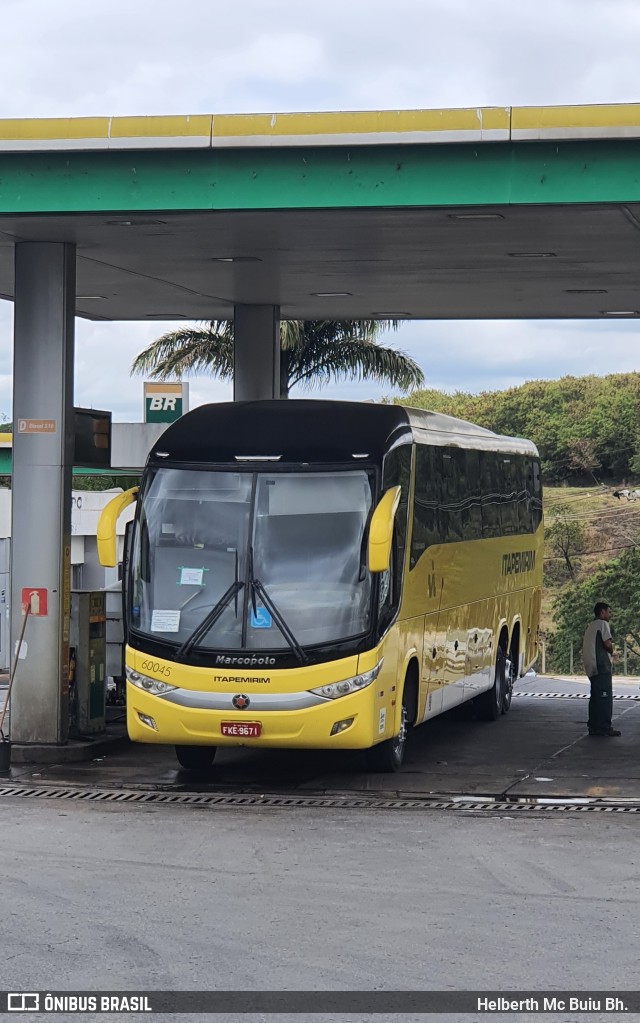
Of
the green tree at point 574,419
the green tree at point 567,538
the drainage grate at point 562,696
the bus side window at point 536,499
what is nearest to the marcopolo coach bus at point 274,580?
the bus side window at point 536,499

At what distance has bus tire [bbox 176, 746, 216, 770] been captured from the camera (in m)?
15.3

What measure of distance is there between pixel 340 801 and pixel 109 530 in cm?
322

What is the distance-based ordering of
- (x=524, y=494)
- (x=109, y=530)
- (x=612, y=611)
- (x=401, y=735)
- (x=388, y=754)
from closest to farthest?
(x=109, y=530)
(x=388, y=754)
(x=401, y=735)
(x=524, y=494)
(x=612, y=611)

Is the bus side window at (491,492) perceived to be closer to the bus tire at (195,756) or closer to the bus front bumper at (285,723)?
the bus tire at (195,756)

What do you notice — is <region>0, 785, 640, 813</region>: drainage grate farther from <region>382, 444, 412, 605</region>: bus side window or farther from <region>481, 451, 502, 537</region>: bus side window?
<region>481, 451, 502, 537</region>: bus side window

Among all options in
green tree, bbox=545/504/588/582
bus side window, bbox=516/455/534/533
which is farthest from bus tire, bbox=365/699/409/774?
green tree, bbox=545/504/588/582

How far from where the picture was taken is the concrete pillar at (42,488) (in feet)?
51.6

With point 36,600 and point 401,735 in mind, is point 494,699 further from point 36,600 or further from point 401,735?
point 36,600

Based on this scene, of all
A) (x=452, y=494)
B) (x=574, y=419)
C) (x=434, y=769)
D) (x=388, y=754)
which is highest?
(x=574, y=419)

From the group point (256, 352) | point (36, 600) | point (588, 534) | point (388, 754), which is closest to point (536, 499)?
point (256, 352)

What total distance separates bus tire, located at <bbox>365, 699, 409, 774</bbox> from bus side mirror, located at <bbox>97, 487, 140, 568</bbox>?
3.17 metres

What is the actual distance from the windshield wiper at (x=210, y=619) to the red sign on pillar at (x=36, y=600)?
246 cm

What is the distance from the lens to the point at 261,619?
1373cm

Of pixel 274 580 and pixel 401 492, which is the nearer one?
pixel 274 580
